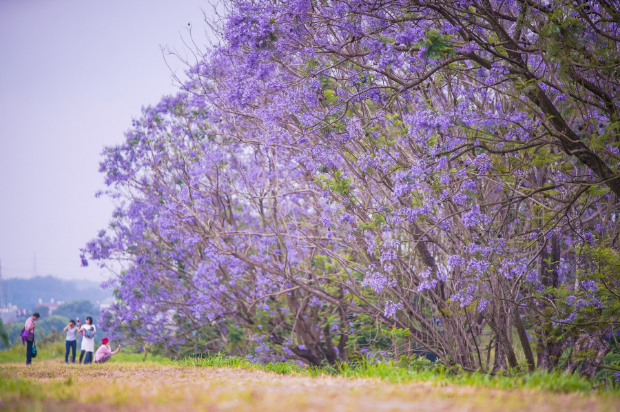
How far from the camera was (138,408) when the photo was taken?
→ 3.17m

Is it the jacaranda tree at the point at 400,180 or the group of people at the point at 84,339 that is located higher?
the jacaranda tree at the point at 400,180

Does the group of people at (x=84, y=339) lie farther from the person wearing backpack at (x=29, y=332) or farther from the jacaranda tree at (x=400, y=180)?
the jacaranda tree at (x=400, y=180)

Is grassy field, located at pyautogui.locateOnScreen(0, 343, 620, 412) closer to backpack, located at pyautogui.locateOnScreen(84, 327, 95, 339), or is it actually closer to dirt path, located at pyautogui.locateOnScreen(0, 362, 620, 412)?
dirt path, located at pyautogui.locateOnScreen(0, 362, 620, 412)

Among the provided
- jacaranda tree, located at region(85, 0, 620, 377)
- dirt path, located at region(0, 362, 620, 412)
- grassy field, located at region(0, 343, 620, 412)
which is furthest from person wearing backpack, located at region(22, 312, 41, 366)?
dirt path, located at region(0, 362, 620, 412)

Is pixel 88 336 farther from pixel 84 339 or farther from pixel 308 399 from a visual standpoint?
pixel 308 399

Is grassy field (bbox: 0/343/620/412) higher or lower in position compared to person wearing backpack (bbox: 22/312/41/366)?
lower

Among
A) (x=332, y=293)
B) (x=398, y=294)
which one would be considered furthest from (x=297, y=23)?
(x=332, y=293)

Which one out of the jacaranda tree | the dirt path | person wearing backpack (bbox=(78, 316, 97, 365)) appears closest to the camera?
the dirt path

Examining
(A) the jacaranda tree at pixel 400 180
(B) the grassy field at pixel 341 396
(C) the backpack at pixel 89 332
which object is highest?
(A) the jacaranda tree at pixel 400 180

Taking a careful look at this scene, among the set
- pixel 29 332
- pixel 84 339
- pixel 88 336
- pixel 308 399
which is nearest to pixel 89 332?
pixel 88 336

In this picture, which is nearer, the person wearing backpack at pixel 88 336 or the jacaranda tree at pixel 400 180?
the jacaranda tree at pixel 400 180

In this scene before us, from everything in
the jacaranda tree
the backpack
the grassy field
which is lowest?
the grassy field

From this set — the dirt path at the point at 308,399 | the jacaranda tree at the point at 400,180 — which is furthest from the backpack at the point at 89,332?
the dirt path at the point at 308,399

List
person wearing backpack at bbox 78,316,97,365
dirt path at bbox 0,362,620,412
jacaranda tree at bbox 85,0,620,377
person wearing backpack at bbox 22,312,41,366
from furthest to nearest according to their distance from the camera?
1. person wearing backpack at bbox 78,316,97,365
2. person wearing backpack at bbox 22,312,41,366
3. jacaranda tree at bbox 85,0,620,377
4. dirt path at bbox 0,362,620,412
